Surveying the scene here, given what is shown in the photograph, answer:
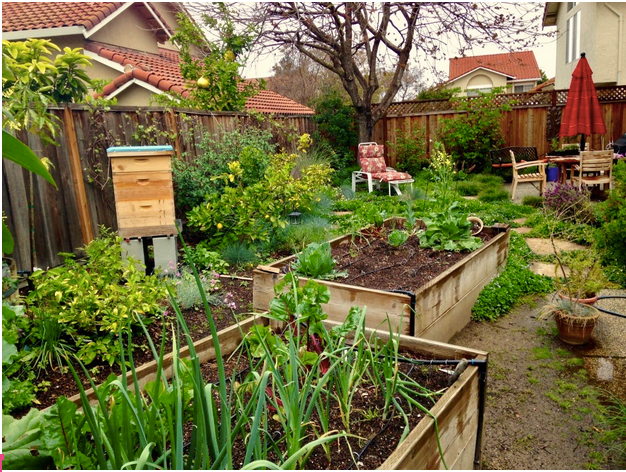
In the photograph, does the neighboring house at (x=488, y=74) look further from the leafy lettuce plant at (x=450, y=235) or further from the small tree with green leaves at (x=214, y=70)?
the leafy lettuce plant at (x=450, y=235)

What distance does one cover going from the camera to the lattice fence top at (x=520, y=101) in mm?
11852

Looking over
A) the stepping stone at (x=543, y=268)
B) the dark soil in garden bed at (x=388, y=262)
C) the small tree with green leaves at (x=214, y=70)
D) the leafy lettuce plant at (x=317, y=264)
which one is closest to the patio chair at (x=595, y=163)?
the stepping stone at (x=543, y=268)

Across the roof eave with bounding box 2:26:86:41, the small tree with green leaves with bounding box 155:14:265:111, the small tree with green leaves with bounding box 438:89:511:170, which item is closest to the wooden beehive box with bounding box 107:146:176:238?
the small tree with green leaves with bounding box 155:14:265:111

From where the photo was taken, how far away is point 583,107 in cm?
913

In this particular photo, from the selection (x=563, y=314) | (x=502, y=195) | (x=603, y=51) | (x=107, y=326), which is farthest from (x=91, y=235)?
(x=603, y=51)

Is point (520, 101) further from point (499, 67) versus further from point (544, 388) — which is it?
point (499, 67)

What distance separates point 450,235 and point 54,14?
10.4 m

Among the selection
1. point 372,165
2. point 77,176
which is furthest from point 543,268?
point 372,165

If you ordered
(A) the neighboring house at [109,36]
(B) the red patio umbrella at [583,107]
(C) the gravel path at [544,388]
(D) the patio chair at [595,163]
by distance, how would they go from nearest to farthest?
(C) the gravel path at [544,388], (D) the patio chair at [595,163], (B) the red patio umbrella at [583,107], (A) the neighboring house at [109,36]

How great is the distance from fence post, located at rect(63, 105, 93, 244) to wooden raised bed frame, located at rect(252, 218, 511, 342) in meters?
2.40

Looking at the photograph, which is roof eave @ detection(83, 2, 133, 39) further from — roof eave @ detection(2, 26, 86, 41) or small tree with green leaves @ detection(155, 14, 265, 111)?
small tree with green leaves @ detection(155, 14, 265, 111)

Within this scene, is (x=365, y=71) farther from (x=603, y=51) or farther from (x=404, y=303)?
(x=404, y=303)

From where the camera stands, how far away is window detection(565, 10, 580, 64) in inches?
617

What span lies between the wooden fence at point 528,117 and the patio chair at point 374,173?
6.55 feet
